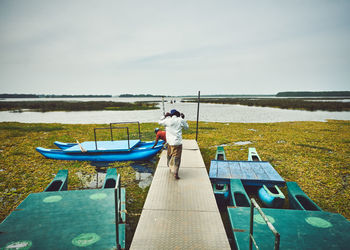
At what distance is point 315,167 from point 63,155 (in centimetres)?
1266

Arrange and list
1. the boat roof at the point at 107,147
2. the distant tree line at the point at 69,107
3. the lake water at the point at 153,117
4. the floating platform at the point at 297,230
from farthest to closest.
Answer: the distant tree line at the point at 69,107 → the lake water at the point at 153,117 → the boat roof at the point at 107,147 → the floating platform at the point at 297,230

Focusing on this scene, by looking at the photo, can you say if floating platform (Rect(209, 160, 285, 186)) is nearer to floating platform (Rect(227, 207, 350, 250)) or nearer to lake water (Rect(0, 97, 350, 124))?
floating platform (Rect(227, 207, 350, 250))

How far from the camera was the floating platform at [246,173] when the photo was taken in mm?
6039

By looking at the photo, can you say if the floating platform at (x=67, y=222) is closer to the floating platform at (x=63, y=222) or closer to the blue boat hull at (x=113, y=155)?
the floating platform at (x=63, y=222)

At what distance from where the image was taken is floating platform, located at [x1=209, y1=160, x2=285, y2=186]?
19.8 feet

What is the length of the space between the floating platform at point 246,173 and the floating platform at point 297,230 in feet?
6.19

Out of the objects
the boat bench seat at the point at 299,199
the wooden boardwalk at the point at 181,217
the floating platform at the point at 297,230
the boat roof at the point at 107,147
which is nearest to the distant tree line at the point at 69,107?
the boat roof at the point at 107,147

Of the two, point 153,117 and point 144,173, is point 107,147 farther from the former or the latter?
point 153,117

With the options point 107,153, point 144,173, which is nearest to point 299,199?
point 144,173

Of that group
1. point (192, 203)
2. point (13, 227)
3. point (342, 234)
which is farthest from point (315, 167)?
point (13, 227)

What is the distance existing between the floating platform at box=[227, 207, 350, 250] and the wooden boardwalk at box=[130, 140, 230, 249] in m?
0.36

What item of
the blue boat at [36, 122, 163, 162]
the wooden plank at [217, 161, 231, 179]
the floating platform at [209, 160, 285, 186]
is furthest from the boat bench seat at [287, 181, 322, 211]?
the blue boat at [36, 122, 163, 162]

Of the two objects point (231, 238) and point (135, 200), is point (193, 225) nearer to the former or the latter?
point (231, 238)

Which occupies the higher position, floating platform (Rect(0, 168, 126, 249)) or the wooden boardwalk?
floating platform (Rect(0, 168, 126, 249))
